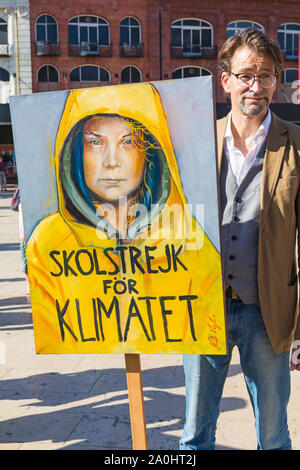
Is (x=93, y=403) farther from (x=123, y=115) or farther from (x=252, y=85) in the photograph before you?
(x=252, y=85)

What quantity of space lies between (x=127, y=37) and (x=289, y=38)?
1168 centimetres

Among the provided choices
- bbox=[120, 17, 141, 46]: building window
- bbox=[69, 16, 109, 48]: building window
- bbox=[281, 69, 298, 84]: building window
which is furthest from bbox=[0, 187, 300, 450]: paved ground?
bbox=[281, 69, 298, 84]: building window

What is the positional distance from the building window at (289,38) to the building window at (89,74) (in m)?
12.6

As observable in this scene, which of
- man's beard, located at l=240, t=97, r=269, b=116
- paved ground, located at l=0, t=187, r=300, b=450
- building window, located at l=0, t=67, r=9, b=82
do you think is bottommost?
paved ground, located at l=0, t=187, r=300, b=450

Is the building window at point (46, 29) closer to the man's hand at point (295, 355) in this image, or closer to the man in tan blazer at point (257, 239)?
the man in tan blazer at point (257, 239)

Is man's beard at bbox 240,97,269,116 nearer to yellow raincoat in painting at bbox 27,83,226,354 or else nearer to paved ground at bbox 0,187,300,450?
yellow raincoat in painting at bbox 27,83,226,354

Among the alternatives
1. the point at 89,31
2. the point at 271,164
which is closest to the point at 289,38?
the point at 89,31

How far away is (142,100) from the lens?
2072mm

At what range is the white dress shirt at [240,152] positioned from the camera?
2246 mm

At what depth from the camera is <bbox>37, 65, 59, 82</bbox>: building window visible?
1339 inches

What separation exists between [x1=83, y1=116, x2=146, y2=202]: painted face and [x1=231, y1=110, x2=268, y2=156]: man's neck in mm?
440

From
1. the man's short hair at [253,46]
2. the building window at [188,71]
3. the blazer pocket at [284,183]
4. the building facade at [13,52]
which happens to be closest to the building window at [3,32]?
the building facade at [13,52]

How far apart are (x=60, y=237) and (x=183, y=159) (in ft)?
1.97

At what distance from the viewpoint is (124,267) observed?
2170 millimetres
